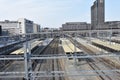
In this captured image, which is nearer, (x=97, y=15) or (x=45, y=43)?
(x=45, y=43)

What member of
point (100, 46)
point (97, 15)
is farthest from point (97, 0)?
point (100, 46)

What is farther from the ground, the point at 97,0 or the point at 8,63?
the point at 97,0

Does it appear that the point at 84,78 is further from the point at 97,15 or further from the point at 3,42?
the point at 97,15

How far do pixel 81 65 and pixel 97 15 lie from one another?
1736 inches

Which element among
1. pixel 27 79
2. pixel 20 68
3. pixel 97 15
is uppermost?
pixel 97 15

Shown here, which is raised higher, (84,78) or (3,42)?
(3,42)

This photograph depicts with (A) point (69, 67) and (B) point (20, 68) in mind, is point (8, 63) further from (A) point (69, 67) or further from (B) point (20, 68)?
(A) point (69, 67)

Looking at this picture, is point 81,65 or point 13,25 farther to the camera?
point 13,25

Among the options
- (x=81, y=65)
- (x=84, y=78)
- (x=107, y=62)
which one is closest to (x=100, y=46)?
(x=107, y=62)

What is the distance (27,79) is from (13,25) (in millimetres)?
53815

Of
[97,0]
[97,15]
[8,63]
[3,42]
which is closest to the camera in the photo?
[8,63]

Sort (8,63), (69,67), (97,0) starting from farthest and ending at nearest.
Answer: (97,0)
(8,63)
(69,67)

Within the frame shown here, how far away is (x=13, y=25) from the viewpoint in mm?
58000

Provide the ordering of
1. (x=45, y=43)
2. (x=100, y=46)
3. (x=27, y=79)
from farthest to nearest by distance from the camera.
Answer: (x=45, y=43)
(x=100, y=46)
(x=27, y=79)
